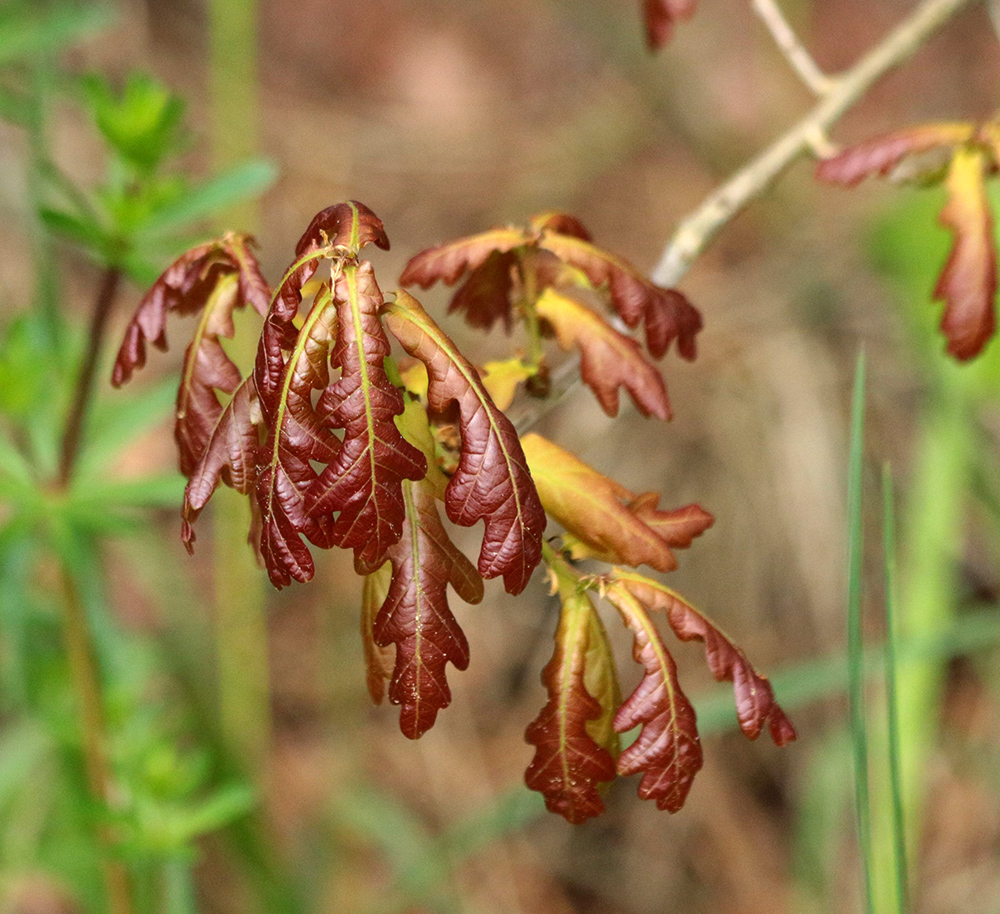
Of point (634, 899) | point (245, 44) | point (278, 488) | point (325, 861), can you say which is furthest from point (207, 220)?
point (278, 488)

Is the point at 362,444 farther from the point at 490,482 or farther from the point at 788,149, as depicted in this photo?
the point at 788,149

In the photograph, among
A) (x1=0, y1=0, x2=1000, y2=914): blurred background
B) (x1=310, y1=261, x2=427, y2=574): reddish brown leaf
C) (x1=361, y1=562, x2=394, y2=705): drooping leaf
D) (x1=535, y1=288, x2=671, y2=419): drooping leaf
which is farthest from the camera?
(x1=0, y1=0, x2=1000, y2=914): blurred background

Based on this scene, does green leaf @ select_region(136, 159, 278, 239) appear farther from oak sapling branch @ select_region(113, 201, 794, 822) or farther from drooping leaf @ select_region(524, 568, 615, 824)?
drooping leaf @ select_region(524, 568, 615, 824)

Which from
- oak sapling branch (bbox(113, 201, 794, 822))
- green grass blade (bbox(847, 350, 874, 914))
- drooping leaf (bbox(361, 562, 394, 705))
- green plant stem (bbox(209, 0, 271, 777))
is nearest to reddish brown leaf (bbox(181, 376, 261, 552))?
oak sapling branch (bbox(113, 201, 794, 822))

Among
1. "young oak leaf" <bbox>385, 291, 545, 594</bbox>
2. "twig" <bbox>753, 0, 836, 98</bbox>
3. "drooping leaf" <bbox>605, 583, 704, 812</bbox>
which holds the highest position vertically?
"twig" <bbox>753, 0, 836, 98</bbox>

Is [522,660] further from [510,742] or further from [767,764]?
[767,764]

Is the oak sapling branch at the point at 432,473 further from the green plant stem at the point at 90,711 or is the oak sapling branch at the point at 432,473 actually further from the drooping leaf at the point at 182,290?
→ the green plant stem at the point at 90,711
